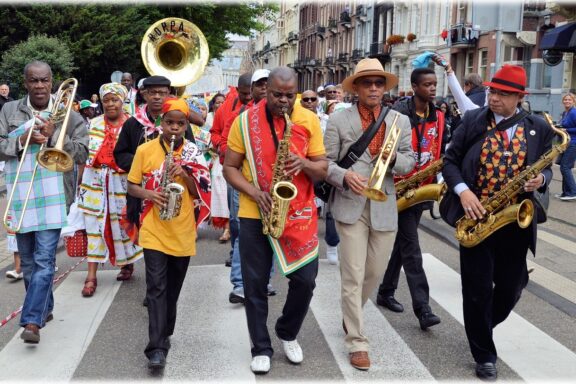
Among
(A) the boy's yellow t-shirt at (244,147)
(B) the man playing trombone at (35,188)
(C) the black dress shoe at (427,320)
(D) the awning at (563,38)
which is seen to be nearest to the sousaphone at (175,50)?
(B) the man playing trombone at (35,188)

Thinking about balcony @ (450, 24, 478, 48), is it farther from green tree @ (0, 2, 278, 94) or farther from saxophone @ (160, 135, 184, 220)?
saxophone @ (160, 135, 184, 220)

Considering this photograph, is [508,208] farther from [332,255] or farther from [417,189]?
[332,255]

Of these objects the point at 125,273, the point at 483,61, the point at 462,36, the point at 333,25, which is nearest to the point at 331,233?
the point at 125,273

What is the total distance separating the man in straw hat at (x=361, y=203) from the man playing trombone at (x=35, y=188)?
199cm

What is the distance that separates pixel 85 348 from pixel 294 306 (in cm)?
163

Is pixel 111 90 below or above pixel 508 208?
above

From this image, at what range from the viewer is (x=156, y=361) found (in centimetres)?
445

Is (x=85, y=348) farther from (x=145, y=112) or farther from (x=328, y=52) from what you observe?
(x=328, y=52)

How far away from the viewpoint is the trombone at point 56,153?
4.73 m

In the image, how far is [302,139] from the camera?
14.6 feet

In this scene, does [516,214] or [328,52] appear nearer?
[516,214]

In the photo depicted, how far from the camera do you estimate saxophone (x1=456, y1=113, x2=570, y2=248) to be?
14.2 ft

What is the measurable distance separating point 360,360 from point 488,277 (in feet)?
3.39

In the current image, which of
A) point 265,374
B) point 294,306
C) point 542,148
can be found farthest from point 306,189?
point 542,148
